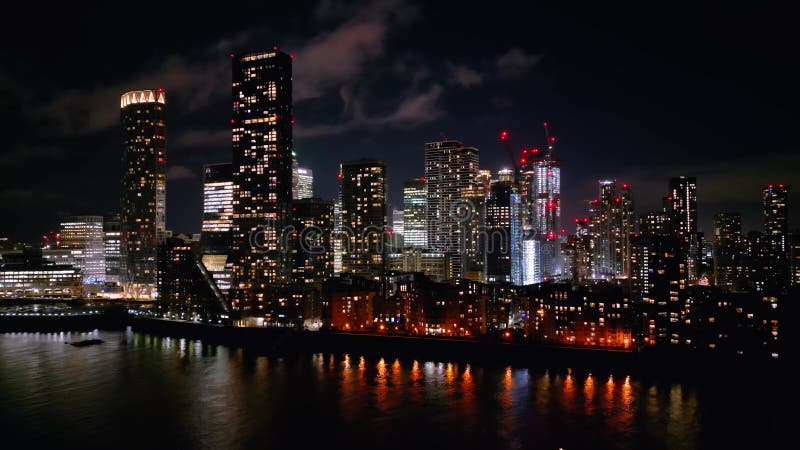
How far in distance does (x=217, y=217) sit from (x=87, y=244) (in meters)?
21.7

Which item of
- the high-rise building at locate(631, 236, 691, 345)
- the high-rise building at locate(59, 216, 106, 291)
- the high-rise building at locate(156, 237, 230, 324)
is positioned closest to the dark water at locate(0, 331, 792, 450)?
the high-rise building at locate(631, 236, 691, 345)

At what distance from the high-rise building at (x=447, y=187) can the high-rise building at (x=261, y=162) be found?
129ft

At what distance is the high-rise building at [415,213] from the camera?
113688mm

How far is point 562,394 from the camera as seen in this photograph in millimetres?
33500

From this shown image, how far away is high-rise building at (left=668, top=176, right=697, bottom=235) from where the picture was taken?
3514 inches

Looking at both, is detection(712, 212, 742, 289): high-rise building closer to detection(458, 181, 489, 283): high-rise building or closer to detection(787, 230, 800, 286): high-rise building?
detection(787, 230, 800, 286): high-rise building

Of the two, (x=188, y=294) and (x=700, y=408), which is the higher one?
(x=188, y=294)

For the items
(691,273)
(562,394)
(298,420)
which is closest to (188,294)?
(298,420)

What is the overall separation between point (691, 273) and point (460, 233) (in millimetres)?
37068

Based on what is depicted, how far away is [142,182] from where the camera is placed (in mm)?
85188

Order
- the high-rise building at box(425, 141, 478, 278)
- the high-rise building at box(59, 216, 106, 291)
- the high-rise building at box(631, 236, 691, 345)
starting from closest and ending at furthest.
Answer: the high-rise building at box(631, 236, 691, 345) → the high-rise building at box(59, 216, 106, 291) → the high-rise building at box(425, 141, 478, 278)

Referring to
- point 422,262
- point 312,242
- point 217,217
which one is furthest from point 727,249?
point 217,217

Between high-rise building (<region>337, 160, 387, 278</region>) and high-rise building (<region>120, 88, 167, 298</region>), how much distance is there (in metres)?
25.8

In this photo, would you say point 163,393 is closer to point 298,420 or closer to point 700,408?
point 298,420
